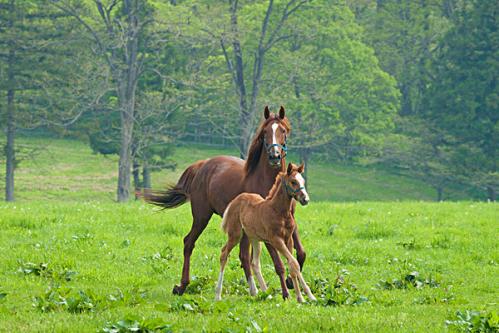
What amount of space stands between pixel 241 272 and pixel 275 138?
10.4 ft

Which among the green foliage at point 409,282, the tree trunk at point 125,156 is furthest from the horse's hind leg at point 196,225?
the tree trunk at point 125,156

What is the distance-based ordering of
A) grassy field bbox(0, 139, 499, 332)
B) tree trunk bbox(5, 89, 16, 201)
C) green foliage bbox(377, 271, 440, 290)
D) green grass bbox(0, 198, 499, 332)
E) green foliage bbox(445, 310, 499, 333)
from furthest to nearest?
tree trunk bbox(5, 89, 16, 201) → green foliage bbox(377, 271, 440, 290) → green grass bbox(0, 198, 499, 332) → grassy field bbox(0, 139, 499, 332) → green foliage bbox(445, 310, 499, 333)

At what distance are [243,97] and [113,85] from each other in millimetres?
8088

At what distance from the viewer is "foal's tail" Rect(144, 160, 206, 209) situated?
46.1ft

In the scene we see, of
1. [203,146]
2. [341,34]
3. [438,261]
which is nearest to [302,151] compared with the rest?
[341,34]

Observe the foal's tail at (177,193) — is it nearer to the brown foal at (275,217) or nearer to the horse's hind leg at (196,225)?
the horse's hind leg at (196,225)

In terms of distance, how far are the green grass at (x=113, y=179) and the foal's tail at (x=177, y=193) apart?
39.7m

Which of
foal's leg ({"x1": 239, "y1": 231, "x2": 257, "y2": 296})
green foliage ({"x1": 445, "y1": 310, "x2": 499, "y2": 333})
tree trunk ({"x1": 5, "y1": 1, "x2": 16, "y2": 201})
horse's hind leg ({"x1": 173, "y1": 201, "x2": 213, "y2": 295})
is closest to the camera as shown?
green foliage ({"x1": 445, "y1": 310, "x2": 499, "y2": 333})

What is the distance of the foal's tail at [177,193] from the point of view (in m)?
14.1

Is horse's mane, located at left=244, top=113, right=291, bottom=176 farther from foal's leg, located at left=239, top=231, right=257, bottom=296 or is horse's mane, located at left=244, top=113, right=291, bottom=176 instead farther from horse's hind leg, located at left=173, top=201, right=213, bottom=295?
horse's hind leg, located at left=173, top=201, right=213, bottom=295

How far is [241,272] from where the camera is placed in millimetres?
14062

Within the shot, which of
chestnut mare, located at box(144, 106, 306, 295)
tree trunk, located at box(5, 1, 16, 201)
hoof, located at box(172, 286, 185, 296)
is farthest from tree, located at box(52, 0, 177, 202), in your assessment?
hoof, located at box(172, 286, 185, 296)

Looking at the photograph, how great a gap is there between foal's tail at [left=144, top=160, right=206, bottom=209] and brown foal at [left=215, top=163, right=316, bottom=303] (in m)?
2.24

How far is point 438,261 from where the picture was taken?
15508mm
